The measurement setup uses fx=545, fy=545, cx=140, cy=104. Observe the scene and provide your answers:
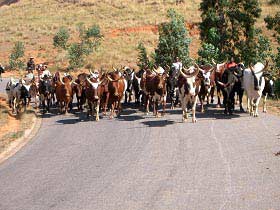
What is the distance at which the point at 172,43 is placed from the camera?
3203 cm

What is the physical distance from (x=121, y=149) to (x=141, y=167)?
2.35 meters

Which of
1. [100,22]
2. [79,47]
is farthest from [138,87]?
[100,22]

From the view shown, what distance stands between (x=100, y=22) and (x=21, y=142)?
51305 mm

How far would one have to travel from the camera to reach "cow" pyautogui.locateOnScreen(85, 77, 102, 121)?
71.3 feet

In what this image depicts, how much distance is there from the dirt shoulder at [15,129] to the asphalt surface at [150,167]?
1.47 feet

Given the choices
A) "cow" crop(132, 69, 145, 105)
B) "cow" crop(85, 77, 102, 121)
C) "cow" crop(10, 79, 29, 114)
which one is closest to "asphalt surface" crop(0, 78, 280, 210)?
"cow" crop(85, 77, 102, 121)

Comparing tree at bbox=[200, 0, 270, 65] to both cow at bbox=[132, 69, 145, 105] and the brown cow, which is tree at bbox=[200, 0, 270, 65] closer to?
cow at bbox=[132, 69, 145, 105]

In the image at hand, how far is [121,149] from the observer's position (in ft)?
50.6

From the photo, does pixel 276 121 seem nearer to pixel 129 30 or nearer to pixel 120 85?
pixel 120 85

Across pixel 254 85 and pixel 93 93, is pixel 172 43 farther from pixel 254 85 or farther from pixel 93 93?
pixel 254 85

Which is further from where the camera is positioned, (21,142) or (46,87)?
(46,87)

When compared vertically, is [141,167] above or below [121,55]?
below

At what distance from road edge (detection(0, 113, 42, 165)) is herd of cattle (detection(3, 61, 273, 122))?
2340 millimetres

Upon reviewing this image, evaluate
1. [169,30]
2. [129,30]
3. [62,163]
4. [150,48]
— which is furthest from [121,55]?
[62,163]
